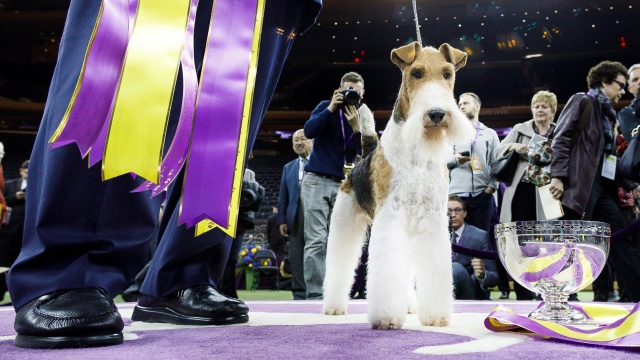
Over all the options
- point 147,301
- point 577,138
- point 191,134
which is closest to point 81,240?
point 191,134

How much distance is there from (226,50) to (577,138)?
2.77 metres

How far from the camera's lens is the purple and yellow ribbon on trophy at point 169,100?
0.98 meters

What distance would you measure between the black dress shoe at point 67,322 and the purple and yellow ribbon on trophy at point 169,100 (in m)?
0.24

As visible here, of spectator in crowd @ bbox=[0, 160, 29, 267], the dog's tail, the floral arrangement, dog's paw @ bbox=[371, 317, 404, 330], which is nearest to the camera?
dog's paw @ bbox=[371, 317, 404, 330]

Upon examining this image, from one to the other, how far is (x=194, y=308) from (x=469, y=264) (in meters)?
3.01

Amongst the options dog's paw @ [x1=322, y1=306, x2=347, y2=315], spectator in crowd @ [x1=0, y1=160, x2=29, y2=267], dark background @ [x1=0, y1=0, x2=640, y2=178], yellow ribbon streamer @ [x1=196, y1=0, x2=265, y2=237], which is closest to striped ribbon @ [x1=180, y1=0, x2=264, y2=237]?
yellow ribbon streamer @ [x1=196, y1=0, x2=265, y2=237]

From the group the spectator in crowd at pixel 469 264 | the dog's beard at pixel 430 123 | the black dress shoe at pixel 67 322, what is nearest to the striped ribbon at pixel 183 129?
the black dress shoe at pixel 67 322

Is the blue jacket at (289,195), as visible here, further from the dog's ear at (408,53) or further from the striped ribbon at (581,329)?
the striped ribbon at (581,329)

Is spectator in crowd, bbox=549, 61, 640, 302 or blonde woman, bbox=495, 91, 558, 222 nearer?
spectator in crowd, bbox=549, 61, 640, 302

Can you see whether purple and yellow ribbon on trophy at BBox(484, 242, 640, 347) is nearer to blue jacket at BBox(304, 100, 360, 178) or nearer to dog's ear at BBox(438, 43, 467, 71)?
dog's ear at BBox(438, 43, 467, 71)

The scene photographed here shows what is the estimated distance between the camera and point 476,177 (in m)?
4.14

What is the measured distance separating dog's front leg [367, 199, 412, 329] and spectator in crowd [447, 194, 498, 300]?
227cm

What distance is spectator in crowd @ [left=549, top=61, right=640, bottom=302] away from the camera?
3305 mm

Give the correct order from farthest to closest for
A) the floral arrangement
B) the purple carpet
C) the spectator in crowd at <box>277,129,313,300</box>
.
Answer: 1. the floral arrangement
2. the spectator in crowd at <box>277,129,313,300</box>
3. the purple carpet
